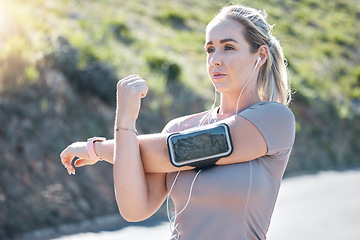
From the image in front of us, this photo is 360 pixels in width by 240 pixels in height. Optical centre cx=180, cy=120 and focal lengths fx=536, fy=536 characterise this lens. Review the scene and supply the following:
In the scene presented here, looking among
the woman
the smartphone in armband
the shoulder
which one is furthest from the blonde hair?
the smartphone in armband

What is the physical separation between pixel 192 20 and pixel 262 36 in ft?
97.1

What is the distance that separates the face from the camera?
248 cm

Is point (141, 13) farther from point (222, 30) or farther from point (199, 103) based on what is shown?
point (222, 30)

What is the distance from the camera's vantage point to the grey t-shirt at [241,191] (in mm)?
2248

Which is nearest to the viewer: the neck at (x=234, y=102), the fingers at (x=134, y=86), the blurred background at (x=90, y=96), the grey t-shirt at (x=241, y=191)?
the grey t-shirt at (x=241, y=191)

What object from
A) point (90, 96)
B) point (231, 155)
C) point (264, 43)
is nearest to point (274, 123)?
point (231, 155)

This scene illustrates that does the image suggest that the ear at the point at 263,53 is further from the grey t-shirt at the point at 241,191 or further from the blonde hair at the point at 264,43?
the grey t-shirt at the point at 241,191

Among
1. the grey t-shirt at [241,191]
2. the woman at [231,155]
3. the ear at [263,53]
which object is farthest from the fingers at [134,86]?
the ear at [263,53]

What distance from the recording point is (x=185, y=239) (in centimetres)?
235

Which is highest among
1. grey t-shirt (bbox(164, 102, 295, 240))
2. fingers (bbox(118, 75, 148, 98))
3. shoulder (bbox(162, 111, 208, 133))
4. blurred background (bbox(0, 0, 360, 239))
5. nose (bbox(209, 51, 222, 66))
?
nose (bbox(209, 51, 222, 66))

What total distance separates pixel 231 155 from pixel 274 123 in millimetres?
244

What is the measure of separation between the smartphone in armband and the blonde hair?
44cm

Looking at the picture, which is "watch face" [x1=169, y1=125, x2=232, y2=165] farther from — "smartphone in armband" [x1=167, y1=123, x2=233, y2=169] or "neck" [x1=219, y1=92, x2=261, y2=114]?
"neck" [x1=219, y1=92, x2=261, y2=114]

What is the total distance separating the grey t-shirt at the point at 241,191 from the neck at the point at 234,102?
0.47 ft
